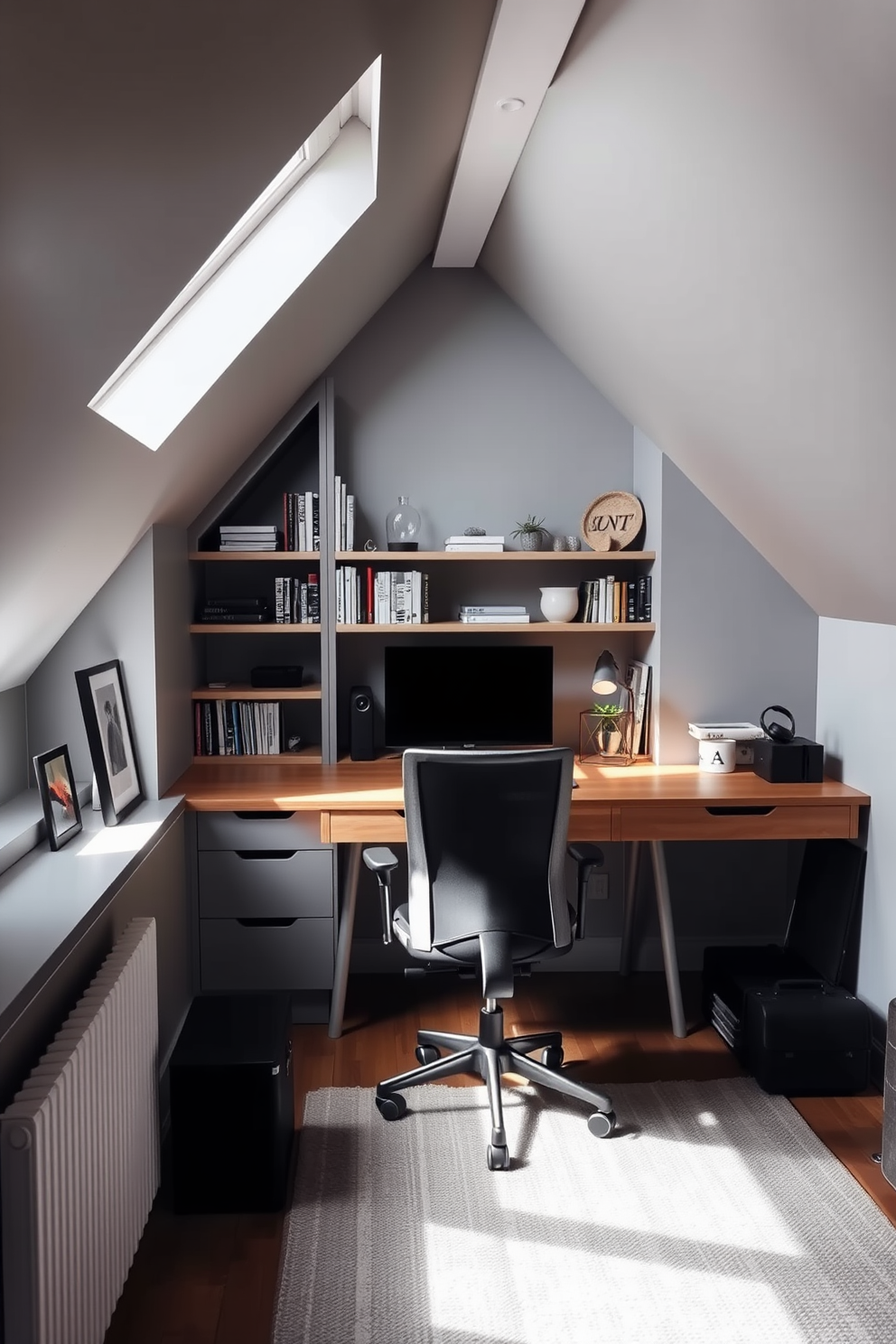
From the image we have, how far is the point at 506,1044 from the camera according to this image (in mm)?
3051

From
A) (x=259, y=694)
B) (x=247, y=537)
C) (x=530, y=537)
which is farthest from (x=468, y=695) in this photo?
A: (x=247, y=537)

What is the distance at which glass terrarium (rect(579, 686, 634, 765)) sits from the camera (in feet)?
12.7

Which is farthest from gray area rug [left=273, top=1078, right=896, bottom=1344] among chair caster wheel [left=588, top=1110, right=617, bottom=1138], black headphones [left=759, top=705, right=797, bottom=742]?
black headphones [left=759, top=705, right=797, bottom=742]

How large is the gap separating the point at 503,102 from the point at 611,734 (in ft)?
7.19

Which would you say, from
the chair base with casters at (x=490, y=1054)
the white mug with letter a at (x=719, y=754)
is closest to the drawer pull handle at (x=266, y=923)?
the chair base with casters at (x=490, y=1054)

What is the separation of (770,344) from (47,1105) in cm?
211

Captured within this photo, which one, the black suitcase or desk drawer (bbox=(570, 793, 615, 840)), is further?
desk drawer (bbox=(570, 793, 615, 840))

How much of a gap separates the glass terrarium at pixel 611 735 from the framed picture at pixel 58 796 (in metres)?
1.80

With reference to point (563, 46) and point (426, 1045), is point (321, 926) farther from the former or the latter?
point (563, 46)

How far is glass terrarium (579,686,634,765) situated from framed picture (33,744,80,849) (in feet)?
5.91

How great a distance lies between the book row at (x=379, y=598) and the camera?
3785 mm

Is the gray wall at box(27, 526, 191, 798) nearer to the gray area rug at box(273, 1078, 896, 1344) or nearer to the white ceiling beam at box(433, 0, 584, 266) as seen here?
Result: the gray area rug at box(273, 1078, 896, 1344)

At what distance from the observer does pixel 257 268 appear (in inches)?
112

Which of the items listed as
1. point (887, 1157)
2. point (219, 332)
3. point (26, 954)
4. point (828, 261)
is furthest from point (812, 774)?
point (26, 954)
